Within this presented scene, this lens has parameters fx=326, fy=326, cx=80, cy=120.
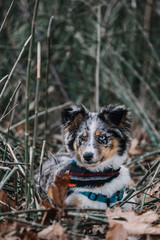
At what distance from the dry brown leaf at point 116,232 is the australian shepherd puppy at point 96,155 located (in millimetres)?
614

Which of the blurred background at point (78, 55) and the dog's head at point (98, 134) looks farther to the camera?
the blurred background at point (78, 55)

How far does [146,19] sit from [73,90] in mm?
2017

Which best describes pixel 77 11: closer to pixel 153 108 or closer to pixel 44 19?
pixel 44 19

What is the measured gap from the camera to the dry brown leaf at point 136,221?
6.15 ft

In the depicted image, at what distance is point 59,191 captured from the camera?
6.61 ft

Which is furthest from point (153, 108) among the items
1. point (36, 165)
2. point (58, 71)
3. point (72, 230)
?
point (72, 230)

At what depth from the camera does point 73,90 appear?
580cm

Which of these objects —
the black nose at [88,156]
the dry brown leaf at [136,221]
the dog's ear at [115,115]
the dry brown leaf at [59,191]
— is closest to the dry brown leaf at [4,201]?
the dry brown leaf at [59,191]

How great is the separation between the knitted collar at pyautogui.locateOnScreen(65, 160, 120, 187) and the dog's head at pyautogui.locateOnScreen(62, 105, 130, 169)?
0.20 feet

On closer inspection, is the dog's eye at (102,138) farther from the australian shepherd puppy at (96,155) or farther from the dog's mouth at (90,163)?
the dog's mouth at (90,163)

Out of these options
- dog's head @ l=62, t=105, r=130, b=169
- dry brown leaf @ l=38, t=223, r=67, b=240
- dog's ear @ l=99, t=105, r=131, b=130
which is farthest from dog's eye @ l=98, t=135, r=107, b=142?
dry brown leaf @ l=38, t=223, r=67, b=240

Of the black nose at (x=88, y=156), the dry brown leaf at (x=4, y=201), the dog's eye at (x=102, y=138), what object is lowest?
the dry brown leaf at (x=4, y=201)

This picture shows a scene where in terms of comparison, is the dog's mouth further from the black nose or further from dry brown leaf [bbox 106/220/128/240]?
dry brown leaf [bbox 106/220/128/240]

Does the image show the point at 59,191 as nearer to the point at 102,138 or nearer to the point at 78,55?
the point at 102,138
